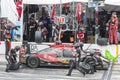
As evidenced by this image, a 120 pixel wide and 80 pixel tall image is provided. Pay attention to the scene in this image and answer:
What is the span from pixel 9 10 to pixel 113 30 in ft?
22.1

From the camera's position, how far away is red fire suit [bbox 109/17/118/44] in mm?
26562

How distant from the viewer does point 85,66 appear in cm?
1986

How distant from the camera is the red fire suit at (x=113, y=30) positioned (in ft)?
87.1

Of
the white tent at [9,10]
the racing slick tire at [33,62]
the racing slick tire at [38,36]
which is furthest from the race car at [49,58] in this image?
the white tent at [9,10]

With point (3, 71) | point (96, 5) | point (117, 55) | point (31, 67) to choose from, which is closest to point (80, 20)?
point (96, 5)

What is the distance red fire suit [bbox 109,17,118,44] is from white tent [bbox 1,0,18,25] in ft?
20.2

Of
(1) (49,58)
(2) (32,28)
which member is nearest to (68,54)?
(1) (49,58)

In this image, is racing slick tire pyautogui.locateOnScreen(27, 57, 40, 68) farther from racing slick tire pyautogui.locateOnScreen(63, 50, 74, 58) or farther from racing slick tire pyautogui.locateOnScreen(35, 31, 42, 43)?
racing slick tire pyautogui.locateOnScreen(35, 31, 42, 43)

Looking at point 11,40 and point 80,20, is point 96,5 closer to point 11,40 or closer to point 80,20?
point 80,20

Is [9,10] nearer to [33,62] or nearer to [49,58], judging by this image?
[33,62]

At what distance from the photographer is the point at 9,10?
2819 cm

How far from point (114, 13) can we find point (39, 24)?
15.7 ft

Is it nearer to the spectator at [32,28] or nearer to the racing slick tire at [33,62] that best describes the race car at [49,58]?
the racing slick tire at [33,62]

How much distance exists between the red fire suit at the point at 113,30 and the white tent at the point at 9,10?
6145mm
